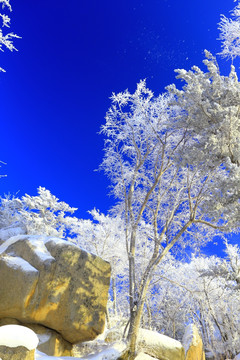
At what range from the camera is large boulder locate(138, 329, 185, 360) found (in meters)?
9.07

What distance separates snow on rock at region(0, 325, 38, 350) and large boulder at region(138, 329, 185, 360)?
5.11 metres

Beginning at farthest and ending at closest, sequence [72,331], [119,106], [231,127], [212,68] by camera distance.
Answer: [119,106]
[72,331]
[212,68]
[231,127]

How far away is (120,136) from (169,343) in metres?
9.38

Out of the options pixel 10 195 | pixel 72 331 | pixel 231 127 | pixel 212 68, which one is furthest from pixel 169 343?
pixel 10 195

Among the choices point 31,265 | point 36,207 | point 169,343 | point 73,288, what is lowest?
point 169,343

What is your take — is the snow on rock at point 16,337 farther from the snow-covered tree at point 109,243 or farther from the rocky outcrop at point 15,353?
the snow-covered tree at point 109,243

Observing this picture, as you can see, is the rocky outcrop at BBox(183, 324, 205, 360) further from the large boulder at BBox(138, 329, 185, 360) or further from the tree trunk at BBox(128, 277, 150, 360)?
the tree trunk at BBox(128, 277, 150, 360)

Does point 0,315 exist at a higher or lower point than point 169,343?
higher

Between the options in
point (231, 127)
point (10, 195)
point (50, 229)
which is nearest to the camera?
point (231, 127)

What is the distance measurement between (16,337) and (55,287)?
495 cm

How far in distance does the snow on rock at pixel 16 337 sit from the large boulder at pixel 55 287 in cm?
449

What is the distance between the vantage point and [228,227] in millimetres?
7828

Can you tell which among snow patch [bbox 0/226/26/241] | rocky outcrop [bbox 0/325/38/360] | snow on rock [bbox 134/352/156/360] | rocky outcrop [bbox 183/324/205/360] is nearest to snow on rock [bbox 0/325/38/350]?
rocky outcrop [bbox 0/325/38/360]

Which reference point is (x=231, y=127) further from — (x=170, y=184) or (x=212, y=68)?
(x=170, y=184)
